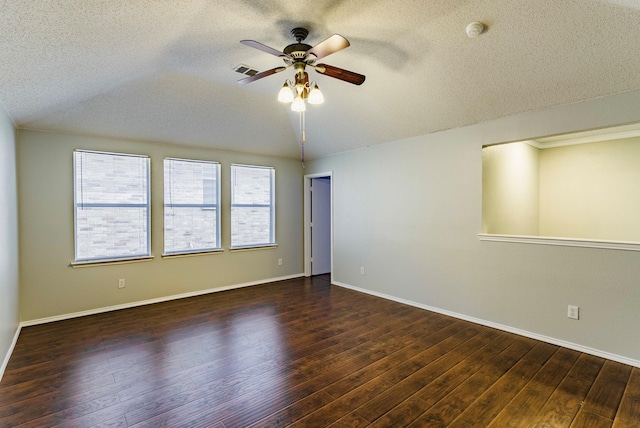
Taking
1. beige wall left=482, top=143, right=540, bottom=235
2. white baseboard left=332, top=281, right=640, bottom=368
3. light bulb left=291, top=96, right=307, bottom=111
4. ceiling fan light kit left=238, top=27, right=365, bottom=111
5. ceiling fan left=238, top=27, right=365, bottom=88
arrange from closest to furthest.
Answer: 1. ceiling fan left=238, top=27, right=365, bottom=88
2. ceiling fan light kit left=238, top=27, right=365, bottom=111
3. light bulb left=291, top=96, right=307, bottom=111
4. white baseboard left=332, top=281, right=640, bottom=368
5. beige wall left=482, top=143, right=540, bottom=235

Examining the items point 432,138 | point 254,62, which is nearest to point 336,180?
point 432,138

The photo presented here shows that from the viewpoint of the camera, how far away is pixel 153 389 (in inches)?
95.0

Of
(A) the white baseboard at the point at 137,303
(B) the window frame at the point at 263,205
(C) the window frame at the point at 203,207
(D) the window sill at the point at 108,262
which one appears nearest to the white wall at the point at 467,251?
(B) the window frame at the point at 263,205

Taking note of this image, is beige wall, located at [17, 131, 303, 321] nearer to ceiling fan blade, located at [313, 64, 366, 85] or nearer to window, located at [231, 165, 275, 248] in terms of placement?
window, located at [231, 165, 275, 248]

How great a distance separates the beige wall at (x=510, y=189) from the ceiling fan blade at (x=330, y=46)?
256 cm

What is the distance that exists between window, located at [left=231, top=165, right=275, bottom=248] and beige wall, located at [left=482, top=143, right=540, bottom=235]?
3623mm

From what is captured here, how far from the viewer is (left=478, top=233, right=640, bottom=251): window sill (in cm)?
283

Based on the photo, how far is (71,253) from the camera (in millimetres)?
Answer: 4020

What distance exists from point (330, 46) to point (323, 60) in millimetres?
1202

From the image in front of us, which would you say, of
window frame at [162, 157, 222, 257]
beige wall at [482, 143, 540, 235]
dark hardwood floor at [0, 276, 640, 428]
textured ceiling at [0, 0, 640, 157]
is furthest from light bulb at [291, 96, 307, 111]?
window frame at [162, 157, 222, 257]

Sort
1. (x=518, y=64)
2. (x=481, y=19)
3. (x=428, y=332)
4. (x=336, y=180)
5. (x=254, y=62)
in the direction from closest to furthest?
(x=481, y=19), (x=518, y=64), (x=254, y=62), (x=428, y=332), (x=336, y=180)

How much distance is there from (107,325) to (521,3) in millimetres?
5116

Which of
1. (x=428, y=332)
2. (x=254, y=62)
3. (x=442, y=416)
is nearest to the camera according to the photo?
(x=442, y=416)

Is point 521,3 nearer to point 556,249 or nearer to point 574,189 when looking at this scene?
point 556,249
